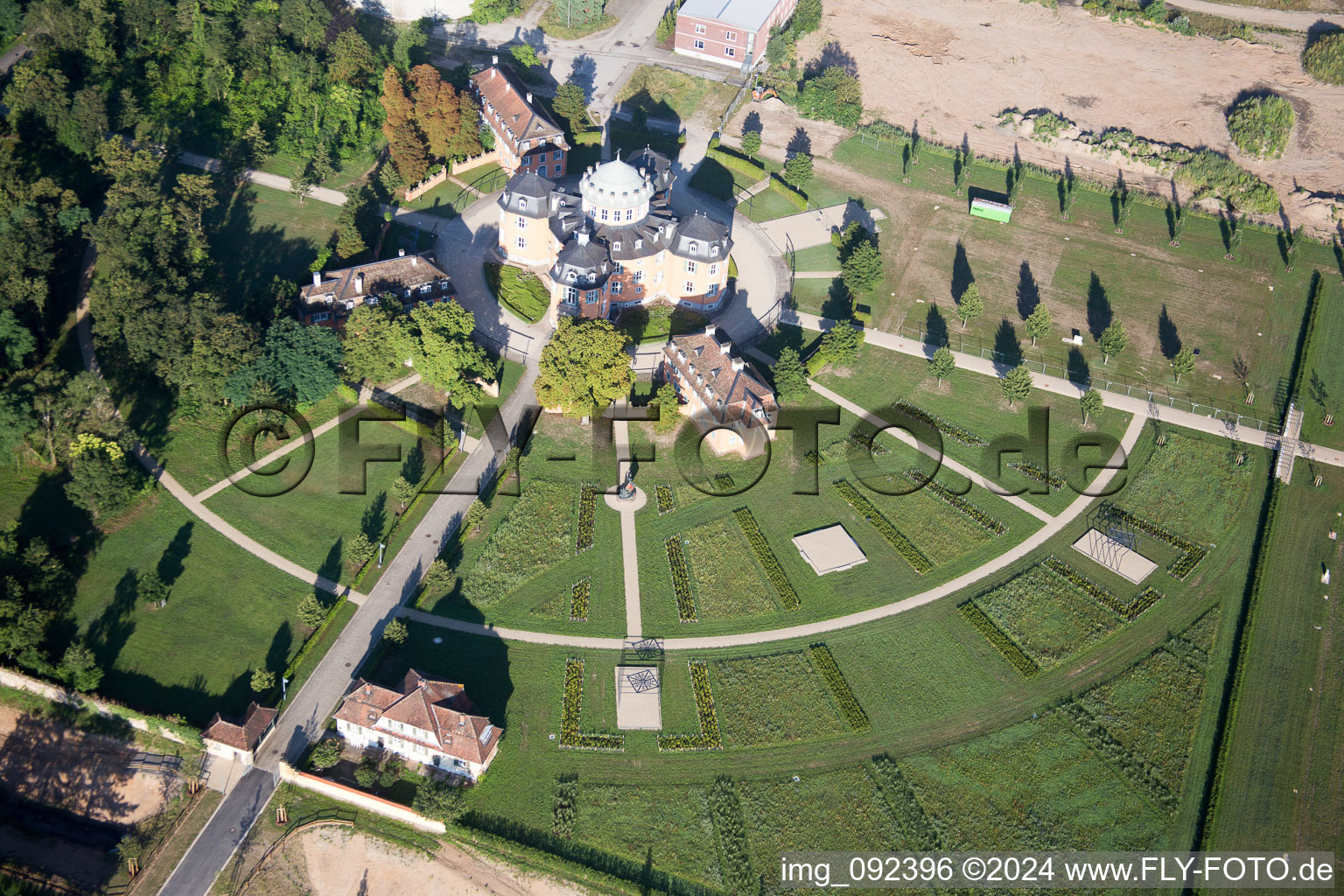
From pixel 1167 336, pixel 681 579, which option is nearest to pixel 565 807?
pixel 681 579

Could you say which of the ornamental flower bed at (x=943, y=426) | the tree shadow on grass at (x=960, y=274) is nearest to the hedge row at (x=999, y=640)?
the ornamental flower bed at (x=943, y=426)

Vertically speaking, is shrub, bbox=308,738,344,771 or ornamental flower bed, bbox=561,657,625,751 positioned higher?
ornamental flower bed, bbox=561,657,625,751

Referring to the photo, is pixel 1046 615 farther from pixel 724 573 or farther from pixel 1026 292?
pixel 1026 292

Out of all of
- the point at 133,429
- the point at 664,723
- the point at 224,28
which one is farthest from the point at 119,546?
the point at 224,28

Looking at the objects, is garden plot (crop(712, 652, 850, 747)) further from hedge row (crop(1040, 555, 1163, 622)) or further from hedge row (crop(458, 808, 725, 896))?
hedge row (crop(1040, 555, 1163, 622))

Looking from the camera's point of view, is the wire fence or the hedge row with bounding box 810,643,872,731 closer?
A: the hedge row with bounding box 810,643,872,731

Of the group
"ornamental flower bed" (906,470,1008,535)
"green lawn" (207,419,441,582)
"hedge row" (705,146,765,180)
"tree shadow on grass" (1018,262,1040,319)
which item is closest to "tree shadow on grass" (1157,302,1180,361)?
"tree shadow on grass" (1018,262,1040,319)

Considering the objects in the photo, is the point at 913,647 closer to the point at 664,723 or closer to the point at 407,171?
the point at 664,723
